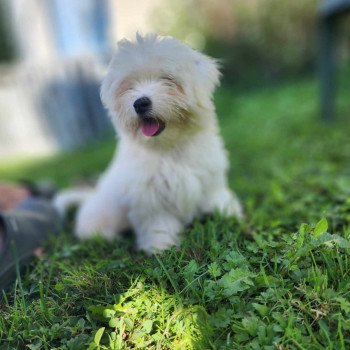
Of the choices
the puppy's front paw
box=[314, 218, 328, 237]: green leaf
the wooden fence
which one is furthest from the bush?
box=[314, 218, 328, 237]: green leaf

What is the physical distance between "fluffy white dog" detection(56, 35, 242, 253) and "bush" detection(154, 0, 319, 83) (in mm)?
7429

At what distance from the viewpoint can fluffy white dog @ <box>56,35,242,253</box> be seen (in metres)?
2.27

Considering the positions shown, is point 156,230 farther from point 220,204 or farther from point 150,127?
point 150,127

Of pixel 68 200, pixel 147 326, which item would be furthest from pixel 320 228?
pixel 68 200

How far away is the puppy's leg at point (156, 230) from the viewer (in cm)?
249

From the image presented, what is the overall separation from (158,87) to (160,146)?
1.25 feet

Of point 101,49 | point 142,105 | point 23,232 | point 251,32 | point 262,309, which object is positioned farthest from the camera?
point 251,32

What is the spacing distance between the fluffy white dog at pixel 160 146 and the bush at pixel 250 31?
7.43 meters

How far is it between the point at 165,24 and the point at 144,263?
8910 mm

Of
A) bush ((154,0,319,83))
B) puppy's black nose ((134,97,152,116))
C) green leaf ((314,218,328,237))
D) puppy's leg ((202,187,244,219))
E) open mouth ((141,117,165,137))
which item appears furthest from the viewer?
bush ((154,0,319,83))

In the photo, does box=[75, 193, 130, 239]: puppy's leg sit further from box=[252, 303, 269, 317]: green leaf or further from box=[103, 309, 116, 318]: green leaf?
box=[252, 303, 269, 317]: green leaf

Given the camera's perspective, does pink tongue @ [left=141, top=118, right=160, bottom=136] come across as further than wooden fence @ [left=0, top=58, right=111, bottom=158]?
No

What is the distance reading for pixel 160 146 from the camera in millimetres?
2461

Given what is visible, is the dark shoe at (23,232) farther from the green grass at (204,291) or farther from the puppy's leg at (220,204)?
the puppy's leg at (220,204)
